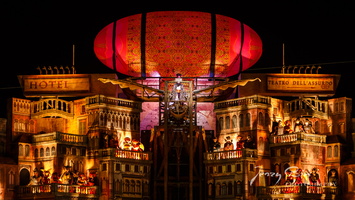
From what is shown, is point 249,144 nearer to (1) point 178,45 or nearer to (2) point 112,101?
(1) point 178,45

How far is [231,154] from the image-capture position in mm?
60031

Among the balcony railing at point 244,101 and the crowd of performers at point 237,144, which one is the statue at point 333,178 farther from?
the balcony railing at point 244,101

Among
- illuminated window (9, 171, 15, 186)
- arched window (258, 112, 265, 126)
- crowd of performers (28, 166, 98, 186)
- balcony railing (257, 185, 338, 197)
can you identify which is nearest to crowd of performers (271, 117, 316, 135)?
arched window (258, 112, 265, 126)

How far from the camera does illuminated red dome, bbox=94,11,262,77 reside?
6156cm

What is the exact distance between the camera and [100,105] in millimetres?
61375

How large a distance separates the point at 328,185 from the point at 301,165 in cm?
216

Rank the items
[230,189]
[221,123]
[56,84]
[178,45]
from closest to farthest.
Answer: [230,189]
[178,45]
[56,84]
[221,123]

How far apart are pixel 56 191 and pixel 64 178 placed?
1305 millimetres

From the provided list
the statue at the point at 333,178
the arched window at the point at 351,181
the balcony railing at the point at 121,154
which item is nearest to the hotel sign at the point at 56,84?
the balcony railing at the point at 121,154

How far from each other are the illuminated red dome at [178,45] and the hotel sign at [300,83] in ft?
6.57

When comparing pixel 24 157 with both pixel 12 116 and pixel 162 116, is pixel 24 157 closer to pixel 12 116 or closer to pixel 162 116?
pixel 12 116

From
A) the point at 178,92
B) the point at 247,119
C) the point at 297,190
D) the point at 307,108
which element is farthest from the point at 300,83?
the point at 297,190

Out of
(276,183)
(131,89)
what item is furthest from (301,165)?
(131,89)

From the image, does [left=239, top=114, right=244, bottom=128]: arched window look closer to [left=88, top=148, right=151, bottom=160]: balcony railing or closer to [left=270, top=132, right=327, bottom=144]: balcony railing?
[left=270, top=132, right=327, bottom=144]: balcony railing
